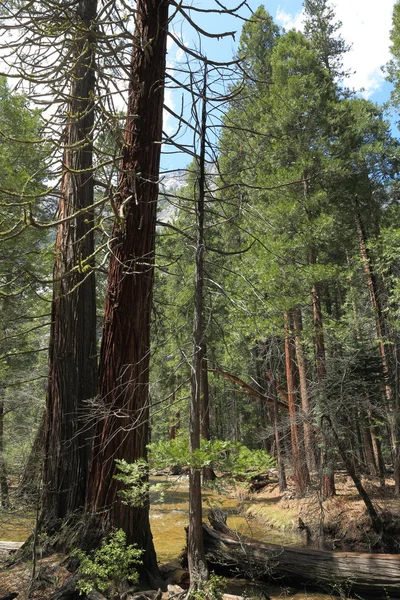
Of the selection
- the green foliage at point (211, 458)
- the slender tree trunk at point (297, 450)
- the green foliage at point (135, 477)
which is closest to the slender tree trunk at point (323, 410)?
the slender tree trunk at point (297, 450)

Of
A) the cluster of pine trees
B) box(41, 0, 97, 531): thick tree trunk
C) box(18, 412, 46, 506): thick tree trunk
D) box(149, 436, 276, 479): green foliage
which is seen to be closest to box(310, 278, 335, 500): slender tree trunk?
the cluster of pine trees

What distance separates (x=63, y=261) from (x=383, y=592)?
5912mm

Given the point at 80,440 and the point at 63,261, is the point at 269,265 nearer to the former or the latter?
the point at 63,261

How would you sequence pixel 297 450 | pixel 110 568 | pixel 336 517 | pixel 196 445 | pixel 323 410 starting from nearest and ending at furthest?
pixel 196 445
pixel 110 568
pixel 323 410
pixel 336 517
pixel 297 450

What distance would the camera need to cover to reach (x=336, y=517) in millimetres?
9703

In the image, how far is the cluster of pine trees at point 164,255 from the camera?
167 inches

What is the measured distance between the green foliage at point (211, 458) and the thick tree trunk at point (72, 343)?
1.90 meters

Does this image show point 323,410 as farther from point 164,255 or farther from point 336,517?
point 164,255

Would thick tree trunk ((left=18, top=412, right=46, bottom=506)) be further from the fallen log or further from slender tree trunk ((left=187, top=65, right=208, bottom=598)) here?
slender tree trunk ((left=187, top=65, right=208, bottom=598))

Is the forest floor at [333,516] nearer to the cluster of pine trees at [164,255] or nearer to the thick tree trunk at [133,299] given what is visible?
the cluster of pine trees at [164,255]

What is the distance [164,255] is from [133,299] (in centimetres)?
92

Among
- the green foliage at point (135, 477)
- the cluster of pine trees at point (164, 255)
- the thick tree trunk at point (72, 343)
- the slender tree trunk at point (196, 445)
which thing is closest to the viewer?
the slender tree trunk at point (196, 445)

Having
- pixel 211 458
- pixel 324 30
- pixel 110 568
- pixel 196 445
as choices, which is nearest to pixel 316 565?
pixel 110 568

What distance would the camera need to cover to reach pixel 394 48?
Result: 44.9 feet
